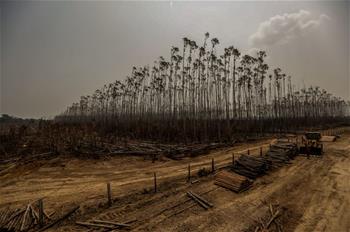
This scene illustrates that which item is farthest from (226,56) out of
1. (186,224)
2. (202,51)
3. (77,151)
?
(186,224)

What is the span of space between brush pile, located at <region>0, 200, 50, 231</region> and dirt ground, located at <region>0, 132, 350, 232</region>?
0.81 m

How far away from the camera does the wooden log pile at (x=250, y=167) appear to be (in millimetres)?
Result: 14766

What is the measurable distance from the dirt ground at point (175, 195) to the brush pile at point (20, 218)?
81 centimetres

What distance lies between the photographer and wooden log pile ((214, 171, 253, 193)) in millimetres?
12489

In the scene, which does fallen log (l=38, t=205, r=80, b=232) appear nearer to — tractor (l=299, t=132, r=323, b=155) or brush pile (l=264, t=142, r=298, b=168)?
brush pile (l=264, t=142, r=298, b=168)

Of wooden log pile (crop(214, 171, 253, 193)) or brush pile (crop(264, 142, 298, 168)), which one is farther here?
brush pile (crop(264, 142, 298, 168))

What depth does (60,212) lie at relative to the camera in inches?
372

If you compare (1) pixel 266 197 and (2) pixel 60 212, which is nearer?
(2) pixel 60 212

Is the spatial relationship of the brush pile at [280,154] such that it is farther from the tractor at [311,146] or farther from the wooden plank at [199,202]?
the wooden plank at [199,202]

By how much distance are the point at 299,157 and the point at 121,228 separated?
56.3ft

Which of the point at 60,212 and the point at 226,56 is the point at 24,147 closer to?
the point at 60,212

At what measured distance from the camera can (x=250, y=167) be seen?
15148mm

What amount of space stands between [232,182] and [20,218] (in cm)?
892

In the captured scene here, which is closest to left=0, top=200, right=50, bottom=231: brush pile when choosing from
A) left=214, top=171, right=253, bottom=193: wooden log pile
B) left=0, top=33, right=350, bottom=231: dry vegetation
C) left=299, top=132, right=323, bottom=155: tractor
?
left=0, top=33, right=350, bottom=231: dry vegetation
